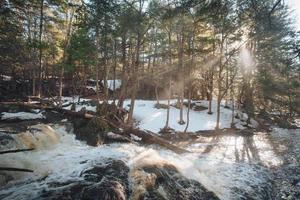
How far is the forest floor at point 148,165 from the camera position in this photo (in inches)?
349

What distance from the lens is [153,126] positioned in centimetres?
2406

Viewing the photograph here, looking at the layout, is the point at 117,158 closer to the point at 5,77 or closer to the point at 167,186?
the point at 167,186

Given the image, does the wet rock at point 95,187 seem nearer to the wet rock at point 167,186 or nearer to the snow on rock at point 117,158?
the snow on rock at point 117,158

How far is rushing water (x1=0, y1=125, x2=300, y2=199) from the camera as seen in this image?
9289mm

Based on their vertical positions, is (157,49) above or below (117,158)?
above

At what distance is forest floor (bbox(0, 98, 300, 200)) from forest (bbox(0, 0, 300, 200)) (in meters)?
0.05

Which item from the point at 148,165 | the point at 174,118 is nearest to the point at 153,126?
the point at 174,118

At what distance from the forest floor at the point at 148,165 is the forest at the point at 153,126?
0.05 meters

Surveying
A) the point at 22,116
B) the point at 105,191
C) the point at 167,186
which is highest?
the point at 22,116

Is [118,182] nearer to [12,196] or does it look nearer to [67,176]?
[67,176]

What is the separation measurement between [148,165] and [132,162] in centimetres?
85

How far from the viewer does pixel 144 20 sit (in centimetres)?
2003

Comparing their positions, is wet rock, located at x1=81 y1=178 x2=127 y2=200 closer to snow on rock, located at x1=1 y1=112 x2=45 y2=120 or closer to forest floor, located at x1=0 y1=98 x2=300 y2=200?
forest floor, located at x1=0 y1=98 x2=300 y2=200

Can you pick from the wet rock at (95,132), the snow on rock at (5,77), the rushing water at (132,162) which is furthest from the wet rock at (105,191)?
the snow on rock at (5,77)
